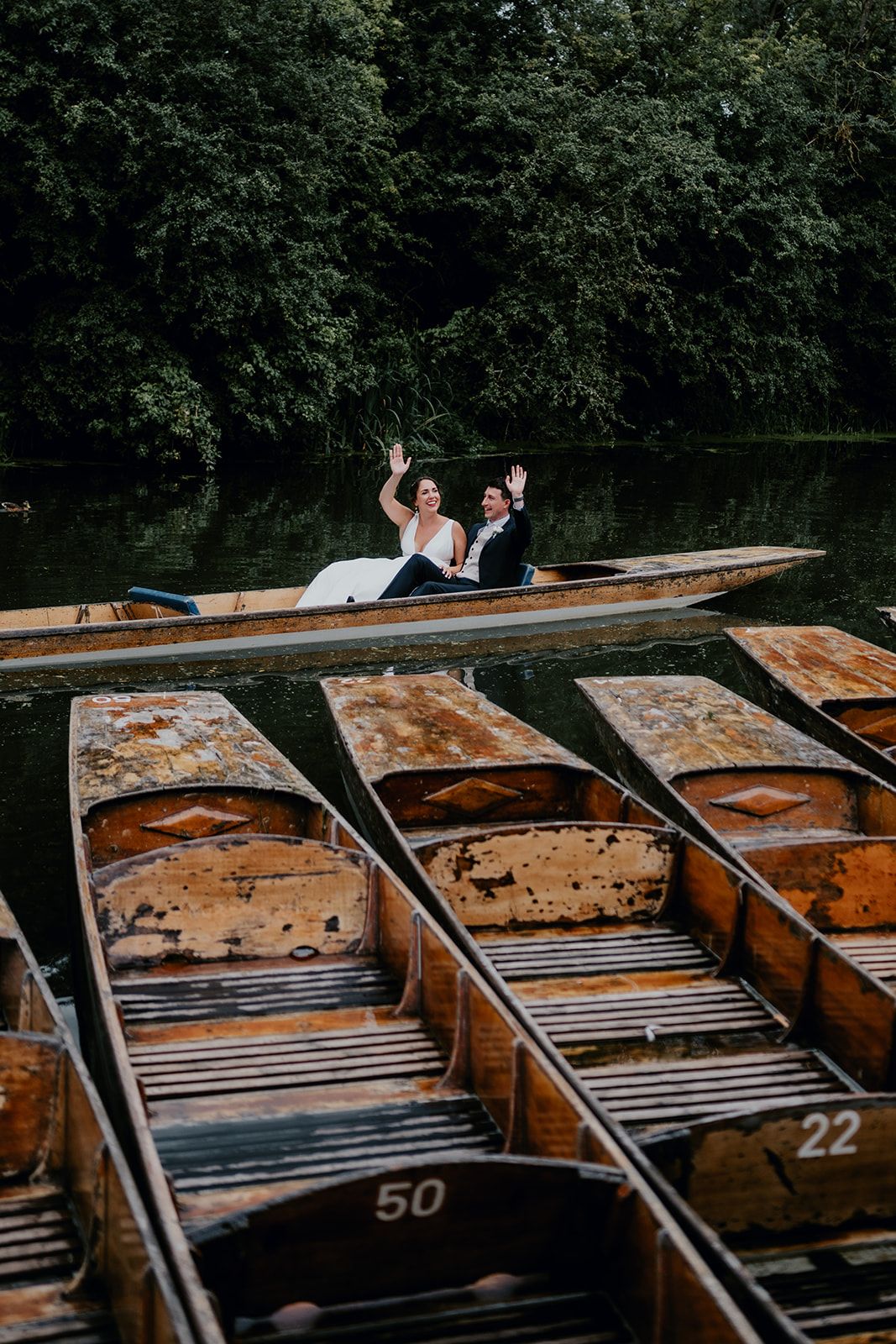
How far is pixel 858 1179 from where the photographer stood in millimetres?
2523

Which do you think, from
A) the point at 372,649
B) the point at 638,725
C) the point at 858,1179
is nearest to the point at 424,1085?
the point at 858,1179

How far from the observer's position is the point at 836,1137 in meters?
2.48

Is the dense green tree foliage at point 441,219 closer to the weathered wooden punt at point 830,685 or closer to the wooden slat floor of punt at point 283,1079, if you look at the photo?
the weathered wooden punt at point 830,685

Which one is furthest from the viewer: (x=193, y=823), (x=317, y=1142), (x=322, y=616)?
(x=322, y=616)

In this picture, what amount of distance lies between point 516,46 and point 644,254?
3.78 meters

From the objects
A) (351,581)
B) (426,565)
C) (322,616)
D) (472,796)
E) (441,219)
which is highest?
(441,219)

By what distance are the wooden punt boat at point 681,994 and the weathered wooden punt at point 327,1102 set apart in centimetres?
13

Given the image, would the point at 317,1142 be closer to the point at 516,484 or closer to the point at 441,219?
the point at 516,484

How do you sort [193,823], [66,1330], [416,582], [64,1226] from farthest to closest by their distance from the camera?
[416,582] < [193,823] < [64,1226] < [66,1330]

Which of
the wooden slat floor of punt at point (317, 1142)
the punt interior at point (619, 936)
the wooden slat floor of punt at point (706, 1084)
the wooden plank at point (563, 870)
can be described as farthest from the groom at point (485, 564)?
the wooden slat floor of punt at point (317, 1142)

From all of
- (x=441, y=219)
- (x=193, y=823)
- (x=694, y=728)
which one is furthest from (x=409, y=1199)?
(x=441, y=219)

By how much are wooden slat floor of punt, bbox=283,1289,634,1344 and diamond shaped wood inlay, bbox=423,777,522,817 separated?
258cm

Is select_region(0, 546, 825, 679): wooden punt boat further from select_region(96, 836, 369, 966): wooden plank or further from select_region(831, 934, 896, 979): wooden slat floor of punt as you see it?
select_region(831, 934, 896, 979): wooden slat floor of punt

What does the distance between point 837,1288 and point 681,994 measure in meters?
1.15
